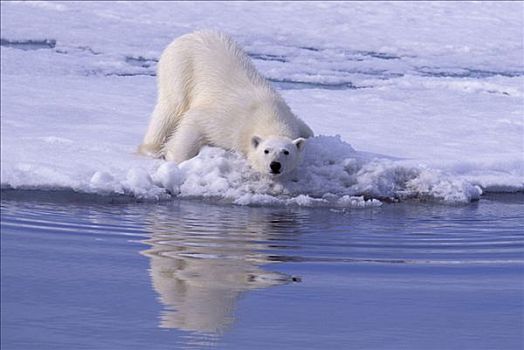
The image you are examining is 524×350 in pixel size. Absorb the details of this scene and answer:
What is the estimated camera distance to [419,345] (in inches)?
151

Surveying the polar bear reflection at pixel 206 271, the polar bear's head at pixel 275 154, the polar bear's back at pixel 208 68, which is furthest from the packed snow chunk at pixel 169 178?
the polar bear's back at pixel 208 68

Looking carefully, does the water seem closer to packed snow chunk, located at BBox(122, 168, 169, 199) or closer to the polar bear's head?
packed snow chunk, located at BBox(122, 168, 169, 199)

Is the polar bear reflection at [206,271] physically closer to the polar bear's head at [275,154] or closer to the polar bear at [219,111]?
the polar bear's head at [275,154]

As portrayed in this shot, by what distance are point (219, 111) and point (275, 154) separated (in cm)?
81

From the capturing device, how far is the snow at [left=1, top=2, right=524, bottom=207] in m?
6.54

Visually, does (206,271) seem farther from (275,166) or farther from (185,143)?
(185,143)

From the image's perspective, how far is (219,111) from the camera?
7.20m

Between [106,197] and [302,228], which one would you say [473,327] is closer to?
[302,228]

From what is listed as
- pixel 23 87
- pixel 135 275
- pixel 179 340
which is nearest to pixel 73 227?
pixel 135 275

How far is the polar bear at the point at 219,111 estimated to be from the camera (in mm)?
6715

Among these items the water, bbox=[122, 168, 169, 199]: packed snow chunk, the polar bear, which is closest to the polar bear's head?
the polar bear

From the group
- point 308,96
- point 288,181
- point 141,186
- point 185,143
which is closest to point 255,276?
point 141,186

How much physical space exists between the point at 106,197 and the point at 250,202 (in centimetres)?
79

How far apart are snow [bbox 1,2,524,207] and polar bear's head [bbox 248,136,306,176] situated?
9 centimetres
